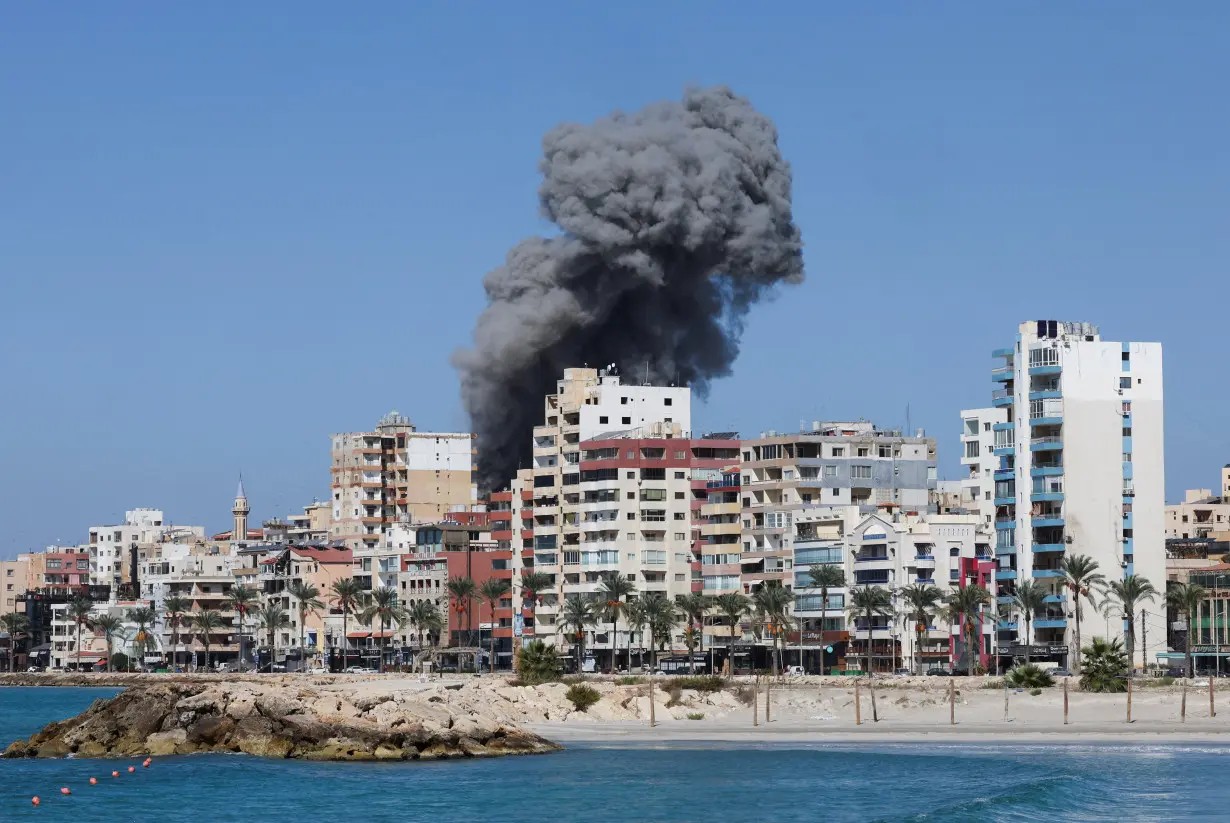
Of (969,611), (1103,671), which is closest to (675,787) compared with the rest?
(1103,671)

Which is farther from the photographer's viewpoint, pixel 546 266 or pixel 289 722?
pixel 546 266

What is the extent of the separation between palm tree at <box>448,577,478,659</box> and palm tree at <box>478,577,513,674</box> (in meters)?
1.02

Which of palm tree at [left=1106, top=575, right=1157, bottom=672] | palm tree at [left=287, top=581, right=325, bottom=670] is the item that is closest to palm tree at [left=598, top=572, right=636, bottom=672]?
palm tree at [left=1106, top=575, right=1157, bottom=672]

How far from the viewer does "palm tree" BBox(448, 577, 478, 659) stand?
16800 cm

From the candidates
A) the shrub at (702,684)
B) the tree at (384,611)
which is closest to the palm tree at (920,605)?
the shrub at (702,684)

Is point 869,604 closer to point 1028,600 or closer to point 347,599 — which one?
point 1028,600

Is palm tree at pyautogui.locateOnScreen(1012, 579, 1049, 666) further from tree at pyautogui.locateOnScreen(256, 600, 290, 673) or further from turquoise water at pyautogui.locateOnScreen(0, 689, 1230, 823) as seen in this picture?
tree at pyautogui.locateOnScreen(256, 600, 290, 673)

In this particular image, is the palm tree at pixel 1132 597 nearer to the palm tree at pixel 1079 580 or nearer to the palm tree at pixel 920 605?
the palm tree at pixel 1079 580

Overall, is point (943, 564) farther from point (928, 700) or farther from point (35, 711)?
point (35, 711)

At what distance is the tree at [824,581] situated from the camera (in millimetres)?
138375

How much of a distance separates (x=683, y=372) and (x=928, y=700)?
77708 mm

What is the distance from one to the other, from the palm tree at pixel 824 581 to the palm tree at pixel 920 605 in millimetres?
4848

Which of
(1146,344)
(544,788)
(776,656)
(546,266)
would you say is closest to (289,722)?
(544,788)

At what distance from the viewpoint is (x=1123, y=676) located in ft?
356
